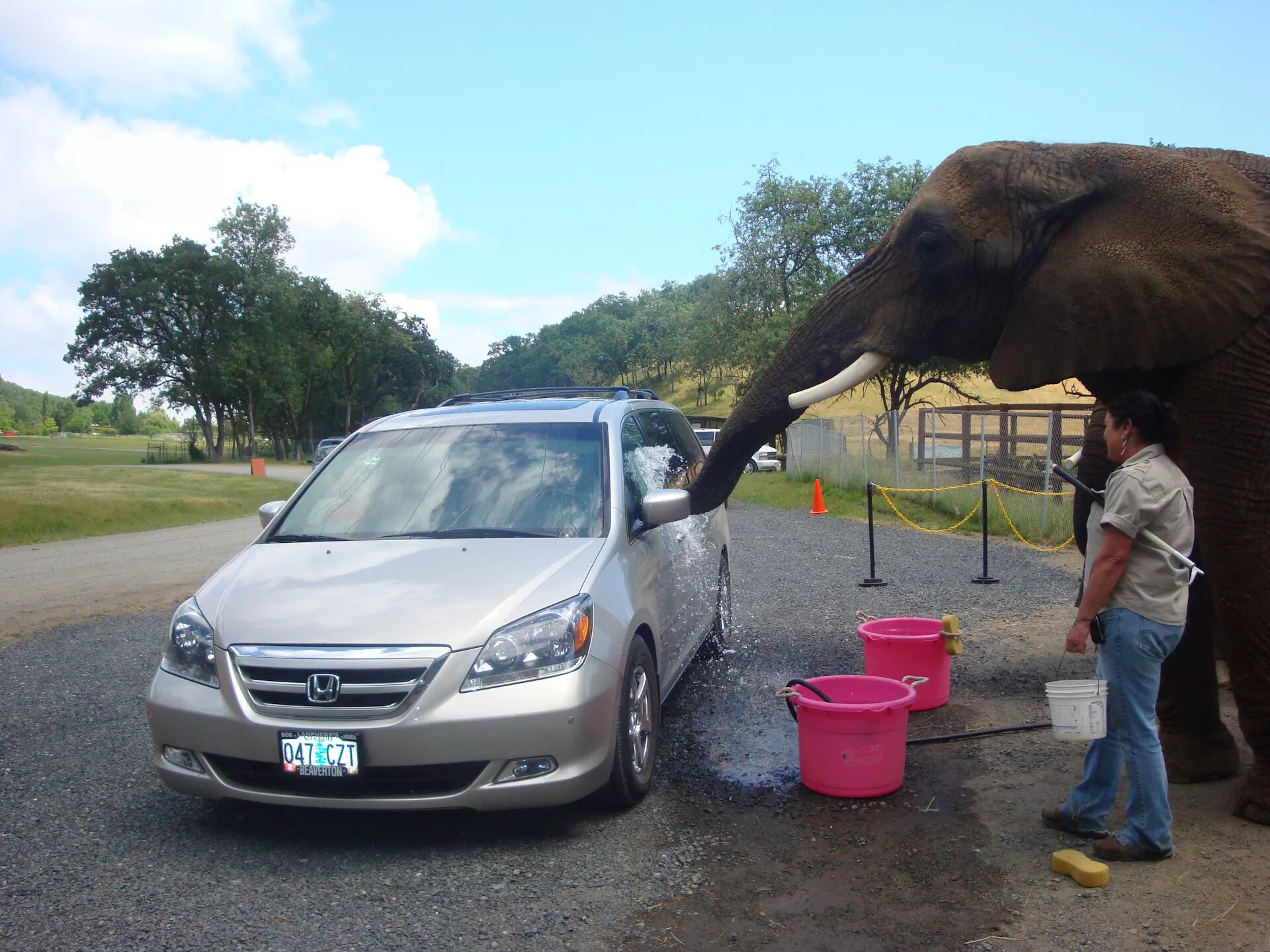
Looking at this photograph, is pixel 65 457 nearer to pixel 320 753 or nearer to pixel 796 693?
pixel 320 753

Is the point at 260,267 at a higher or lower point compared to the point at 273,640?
higher

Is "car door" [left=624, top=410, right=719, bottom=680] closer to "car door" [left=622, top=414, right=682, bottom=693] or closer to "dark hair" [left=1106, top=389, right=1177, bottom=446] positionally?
"car door" [left=622, top=414, right=682, bottom=693]

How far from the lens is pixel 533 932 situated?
3379mm

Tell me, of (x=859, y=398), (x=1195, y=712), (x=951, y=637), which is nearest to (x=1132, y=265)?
(x=1195, y=712)

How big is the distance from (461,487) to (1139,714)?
10.6 feet

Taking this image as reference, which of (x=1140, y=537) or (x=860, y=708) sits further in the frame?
(x=860, y=708)

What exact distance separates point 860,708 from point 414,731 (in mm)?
1939

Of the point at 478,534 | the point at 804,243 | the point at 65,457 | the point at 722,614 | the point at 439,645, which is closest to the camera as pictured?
the point at 439,645

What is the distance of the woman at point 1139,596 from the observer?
365 cm

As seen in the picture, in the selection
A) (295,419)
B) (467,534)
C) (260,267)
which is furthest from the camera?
(295,419)

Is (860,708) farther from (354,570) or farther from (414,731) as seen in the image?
(354,570)

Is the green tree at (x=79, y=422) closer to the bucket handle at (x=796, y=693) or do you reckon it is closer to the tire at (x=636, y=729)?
the tire at (x=636, y=729)

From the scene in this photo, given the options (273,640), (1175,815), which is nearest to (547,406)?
(273,640)

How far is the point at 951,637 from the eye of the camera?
19.3 feet
